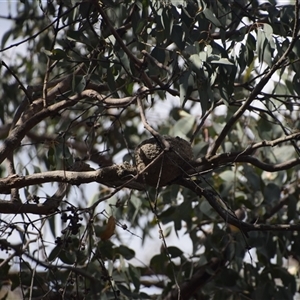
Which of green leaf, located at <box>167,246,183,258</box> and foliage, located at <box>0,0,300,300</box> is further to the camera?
green leaf, located at <box>167,246,183,258</box>

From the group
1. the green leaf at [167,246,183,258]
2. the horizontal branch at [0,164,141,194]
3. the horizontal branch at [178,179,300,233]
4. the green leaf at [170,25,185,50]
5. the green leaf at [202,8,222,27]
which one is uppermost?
the green leaf at [202,8,222,27]

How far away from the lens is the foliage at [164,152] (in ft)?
7.17

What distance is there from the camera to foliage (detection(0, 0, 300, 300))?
7.17 feet

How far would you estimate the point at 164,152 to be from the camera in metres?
1.96

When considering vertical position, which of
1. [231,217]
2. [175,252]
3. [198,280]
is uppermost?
[175,252]

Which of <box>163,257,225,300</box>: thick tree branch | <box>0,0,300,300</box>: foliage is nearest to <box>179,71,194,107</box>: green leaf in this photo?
<box>0,0,300,300</box>: foliage

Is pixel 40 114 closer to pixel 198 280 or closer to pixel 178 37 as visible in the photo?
pixel 178 37

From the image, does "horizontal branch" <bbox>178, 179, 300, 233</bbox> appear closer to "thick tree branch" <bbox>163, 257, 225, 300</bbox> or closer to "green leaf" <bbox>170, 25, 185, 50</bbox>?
"green leaf" <bbox>170, 25, 185, 50</bbox>

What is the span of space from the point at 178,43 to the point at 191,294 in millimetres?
1510

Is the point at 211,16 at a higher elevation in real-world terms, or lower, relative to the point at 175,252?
higher

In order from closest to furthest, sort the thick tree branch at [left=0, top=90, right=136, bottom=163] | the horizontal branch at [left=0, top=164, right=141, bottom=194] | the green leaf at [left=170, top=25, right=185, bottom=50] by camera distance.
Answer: the horizontal branch at [left=0, top=164, right=141, bottom=194], the green leaf at [left=170, top=25, right=185, bottom=50], the thick tree branch at [left=0, top=90, right=136, bottom=163]

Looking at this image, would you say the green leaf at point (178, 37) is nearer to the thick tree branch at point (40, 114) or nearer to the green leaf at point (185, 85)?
the green leaf at point (185, 85)

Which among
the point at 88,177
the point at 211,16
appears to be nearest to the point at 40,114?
the point at 88,177

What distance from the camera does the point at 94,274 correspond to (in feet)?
10.2
